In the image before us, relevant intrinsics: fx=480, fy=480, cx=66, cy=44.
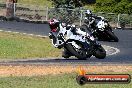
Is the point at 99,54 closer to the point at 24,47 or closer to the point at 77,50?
the point at 77,50

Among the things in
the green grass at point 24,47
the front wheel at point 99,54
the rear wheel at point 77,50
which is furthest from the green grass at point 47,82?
the green grass at point 24,47

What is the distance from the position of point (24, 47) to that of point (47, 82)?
503 inches

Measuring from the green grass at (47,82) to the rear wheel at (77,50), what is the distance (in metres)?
6.38

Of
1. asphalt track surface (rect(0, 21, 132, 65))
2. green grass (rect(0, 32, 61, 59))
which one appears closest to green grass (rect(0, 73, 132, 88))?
asphalt track surface (rect(0, 21, 132, 65))

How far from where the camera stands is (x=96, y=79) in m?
7.55

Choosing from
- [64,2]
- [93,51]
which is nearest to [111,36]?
[93,51]

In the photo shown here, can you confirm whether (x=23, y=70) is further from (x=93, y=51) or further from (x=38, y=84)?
(x=93, y=51)

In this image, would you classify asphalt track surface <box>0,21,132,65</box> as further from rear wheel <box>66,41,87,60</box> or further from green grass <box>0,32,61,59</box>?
green grass <box>0,32,61,59</box>

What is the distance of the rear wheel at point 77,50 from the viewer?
66.8ft

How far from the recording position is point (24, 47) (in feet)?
82.7

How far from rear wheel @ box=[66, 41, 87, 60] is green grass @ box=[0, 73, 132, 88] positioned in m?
Answer: 6.38

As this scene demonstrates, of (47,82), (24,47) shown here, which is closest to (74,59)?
(24,47)

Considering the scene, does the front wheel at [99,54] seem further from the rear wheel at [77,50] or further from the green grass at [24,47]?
the green grass at [24,47]

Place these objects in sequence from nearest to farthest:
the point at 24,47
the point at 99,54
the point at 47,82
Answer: the point at 47,82, the point at 99,54, the point at 24,47
